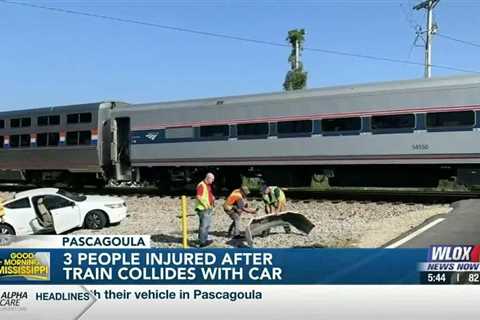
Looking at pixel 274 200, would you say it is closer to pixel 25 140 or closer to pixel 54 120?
pixel 54 120

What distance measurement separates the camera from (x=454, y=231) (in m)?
11.3

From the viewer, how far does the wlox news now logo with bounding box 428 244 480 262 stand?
18.9 feet

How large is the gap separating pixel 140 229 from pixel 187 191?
9.27 metres

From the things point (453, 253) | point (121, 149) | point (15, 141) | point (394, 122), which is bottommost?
point (453, 253)

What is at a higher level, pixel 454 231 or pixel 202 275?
pixel 202 275

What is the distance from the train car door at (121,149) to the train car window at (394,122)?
37.7 feet

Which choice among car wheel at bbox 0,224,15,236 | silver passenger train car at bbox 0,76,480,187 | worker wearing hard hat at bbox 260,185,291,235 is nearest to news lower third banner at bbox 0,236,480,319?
worker wearing hard hat at bbox 260,185,291,235

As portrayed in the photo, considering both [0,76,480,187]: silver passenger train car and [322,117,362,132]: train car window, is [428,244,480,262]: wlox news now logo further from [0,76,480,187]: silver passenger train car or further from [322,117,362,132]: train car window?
[322,117,362,132]: train car window

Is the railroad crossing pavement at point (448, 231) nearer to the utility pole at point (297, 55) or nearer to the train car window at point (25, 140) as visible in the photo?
the train car window at point (25, 140)

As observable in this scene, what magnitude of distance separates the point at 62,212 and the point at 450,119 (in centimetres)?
1103

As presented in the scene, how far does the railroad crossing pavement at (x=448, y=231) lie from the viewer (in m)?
10.3

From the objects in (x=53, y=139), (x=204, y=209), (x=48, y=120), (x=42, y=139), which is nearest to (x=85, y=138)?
(x=53, y=139)

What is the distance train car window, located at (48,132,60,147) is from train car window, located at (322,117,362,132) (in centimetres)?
1331

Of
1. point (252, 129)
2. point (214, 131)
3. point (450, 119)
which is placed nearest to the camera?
point (450, 119)
